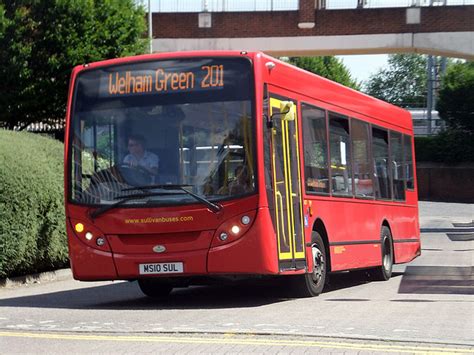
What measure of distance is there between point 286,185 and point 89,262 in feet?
8.59

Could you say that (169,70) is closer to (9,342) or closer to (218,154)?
(218,154)

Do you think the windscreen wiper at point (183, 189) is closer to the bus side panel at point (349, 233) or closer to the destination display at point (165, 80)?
the destination display at point (165, 80)

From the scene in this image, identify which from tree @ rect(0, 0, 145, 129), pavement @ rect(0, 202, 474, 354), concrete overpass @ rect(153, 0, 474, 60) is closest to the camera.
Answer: pavement @ rect(0, 202, 474, 354)

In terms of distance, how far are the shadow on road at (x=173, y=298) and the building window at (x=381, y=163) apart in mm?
1787

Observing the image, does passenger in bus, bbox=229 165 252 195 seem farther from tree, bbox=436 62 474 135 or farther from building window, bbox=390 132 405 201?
tree, bbox=436 62 474 135

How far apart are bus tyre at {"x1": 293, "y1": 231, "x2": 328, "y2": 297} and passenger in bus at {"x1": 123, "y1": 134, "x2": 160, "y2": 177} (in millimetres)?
2599

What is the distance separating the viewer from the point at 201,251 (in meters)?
12.8

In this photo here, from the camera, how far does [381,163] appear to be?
1877cm

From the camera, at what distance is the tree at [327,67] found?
8450cm

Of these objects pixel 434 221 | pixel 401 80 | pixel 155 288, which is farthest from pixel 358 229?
pixel 401 80

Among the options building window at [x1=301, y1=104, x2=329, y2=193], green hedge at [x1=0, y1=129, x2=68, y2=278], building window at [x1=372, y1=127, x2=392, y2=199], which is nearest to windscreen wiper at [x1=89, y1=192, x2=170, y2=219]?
building window at [x1=301, y1=104, x2=329, y2=193]

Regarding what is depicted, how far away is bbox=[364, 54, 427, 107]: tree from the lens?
12494 centimetres

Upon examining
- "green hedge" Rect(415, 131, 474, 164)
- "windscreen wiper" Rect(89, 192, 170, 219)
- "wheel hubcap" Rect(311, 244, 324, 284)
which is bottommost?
"wheel hubcap" Rect(311, 244, 324, 284)

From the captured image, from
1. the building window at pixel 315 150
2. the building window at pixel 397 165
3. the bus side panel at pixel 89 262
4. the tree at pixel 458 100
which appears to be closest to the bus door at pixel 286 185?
the building window at pixel 315 150
